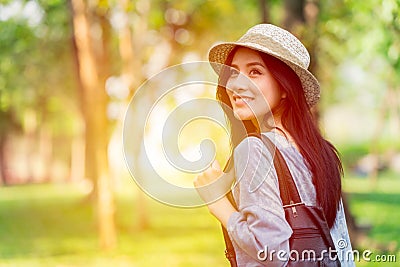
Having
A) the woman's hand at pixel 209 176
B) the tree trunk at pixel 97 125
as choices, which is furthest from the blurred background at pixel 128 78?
the woman's hand at pixel 209 176

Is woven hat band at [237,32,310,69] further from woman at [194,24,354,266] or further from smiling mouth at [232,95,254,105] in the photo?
smiling mouth at [232,95,254,105]

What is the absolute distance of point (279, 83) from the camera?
2486 mm

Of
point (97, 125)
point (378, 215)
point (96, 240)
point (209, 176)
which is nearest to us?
point (209, 176)

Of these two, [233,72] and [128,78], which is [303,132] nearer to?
[233,72]

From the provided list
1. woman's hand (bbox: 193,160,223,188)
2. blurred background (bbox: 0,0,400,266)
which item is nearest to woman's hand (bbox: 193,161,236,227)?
woman's hand (bbox: 193,160,223,188)

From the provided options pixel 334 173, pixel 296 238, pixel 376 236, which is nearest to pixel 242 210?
pixel 296 238

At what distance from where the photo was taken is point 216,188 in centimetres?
238

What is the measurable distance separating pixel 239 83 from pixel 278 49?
15cm

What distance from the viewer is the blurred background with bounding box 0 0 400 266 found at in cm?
1057

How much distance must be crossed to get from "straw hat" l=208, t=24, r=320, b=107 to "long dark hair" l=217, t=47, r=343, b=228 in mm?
29

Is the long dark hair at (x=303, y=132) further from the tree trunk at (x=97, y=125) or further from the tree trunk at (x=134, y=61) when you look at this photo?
the tree trunk at (x=134, y=61)

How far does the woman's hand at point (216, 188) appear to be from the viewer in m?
2.37

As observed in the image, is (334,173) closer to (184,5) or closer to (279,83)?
(279,83)

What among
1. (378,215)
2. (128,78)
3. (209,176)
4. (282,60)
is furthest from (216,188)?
(378,215)
